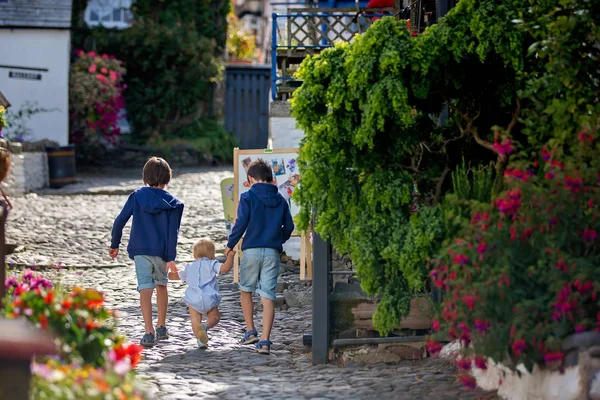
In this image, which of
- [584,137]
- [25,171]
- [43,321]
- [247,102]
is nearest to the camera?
[43,321]

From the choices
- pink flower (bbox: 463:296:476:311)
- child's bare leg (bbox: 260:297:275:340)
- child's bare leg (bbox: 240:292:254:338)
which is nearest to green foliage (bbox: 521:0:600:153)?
pink flower (bbox: 463:296:476:311)

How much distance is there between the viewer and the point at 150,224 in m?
7.59

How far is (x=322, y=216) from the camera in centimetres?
668

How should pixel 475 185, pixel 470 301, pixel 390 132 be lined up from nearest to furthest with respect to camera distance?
1. pixel 470 301
2. pixel 475 185
3. pixel 390 132

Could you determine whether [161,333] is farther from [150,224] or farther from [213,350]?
[150,224]

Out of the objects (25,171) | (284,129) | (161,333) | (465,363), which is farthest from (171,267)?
(25,171)

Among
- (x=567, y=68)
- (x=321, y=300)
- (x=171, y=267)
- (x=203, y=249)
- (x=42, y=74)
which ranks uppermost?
(x=42, y=74)

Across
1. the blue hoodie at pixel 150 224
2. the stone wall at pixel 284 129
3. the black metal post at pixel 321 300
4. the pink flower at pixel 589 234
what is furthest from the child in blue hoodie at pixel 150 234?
the stone wall at pixel 284 129

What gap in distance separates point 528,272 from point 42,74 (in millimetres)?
19115

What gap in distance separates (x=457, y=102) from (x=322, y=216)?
1.35m

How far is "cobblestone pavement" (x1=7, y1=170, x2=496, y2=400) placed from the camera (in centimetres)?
607

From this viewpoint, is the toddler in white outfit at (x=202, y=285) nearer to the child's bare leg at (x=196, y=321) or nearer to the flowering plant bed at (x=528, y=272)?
the child's bare leg at (x=196, y=321)

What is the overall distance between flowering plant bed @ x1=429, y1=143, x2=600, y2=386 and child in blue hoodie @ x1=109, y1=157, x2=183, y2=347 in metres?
2.81

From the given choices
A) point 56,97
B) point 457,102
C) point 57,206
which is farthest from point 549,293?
point 56,97
